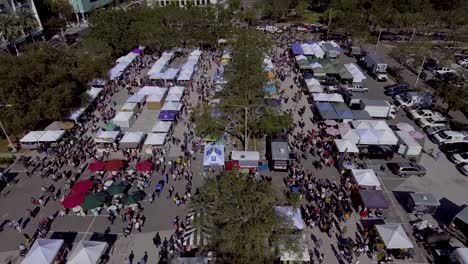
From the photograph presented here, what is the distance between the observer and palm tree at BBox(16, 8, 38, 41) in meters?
58.3

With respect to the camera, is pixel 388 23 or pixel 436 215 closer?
pixel 436 215

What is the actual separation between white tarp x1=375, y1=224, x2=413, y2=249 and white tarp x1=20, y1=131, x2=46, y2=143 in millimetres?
30626

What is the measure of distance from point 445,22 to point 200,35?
48.8 meters

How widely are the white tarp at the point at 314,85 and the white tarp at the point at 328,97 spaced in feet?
6.77

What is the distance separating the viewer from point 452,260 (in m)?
20.0

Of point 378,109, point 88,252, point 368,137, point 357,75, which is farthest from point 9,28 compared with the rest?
point 378,109

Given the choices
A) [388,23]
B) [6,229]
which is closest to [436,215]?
[6,229]

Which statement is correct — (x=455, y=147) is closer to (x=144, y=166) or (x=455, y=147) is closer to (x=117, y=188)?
(x=144, y=166)

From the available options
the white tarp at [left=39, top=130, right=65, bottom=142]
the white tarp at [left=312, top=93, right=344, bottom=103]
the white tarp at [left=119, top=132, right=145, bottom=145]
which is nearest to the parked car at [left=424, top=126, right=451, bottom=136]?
the white tarp at [left=312, top=93, right=344, bottom=103]

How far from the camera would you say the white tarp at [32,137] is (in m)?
30.8

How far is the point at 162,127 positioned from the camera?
1289 inches

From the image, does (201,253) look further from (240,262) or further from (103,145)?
(103,145)

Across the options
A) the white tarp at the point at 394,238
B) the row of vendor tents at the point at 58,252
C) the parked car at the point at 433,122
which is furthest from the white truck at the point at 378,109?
the row of vendor tents at the point at 58,252

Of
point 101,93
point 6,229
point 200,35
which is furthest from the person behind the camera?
point 200,35
